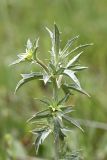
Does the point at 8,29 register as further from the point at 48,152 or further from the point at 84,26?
the point at 48,152

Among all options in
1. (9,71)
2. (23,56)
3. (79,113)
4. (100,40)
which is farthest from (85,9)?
(23,56)

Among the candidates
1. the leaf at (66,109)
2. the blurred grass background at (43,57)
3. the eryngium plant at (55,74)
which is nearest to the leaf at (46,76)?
the eryngium plant at (55,74)

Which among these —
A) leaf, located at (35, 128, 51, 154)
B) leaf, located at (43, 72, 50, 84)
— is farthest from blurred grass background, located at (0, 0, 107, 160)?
leaf, located at (43, 72, 50, 84)

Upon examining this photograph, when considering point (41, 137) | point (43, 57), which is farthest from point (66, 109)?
point (43, 57)

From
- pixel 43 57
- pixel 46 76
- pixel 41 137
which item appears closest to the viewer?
pixel 46 76

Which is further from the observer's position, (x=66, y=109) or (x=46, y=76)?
(x=66, y=109)

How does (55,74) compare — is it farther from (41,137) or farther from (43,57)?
(43,57)

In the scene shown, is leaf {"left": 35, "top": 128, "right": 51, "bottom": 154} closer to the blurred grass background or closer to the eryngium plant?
the eryngium plant

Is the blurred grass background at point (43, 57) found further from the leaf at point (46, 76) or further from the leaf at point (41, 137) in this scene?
the leaf at point (46, 76)
